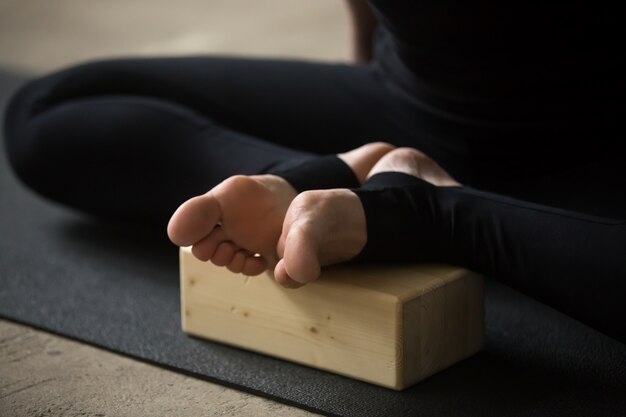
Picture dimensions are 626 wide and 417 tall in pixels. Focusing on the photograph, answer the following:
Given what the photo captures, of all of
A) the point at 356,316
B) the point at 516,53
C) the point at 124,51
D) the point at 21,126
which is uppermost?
the point at 516,53

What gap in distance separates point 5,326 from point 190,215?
1.44 feet

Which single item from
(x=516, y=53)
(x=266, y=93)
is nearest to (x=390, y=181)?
(x=516, y=53)

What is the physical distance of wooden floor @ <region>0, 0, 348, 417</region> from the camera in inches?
49.4

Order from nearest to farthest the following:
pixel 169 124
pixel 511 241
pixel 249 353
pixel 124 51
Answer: pixel 511 241, pixel 249 353, pixel 169 124, pixel 124 51

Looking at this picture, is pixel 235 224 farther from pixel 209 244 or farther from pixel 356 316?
pixel 356 316

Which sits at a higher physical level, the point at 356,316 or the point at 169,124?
the point at 169,124

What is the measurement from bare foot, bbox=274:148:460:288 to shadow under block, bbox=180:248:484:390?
5cm

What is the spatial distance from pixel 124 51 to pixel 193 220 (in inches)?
94.8

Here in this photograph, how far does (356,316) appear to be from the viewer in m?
1.28

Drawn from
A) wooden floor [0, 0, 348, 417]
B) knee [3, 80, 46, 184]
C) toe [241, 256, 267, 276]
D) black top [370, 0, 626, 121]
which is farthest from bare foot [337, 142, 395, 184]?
Result: knee [3, 80, 46, 184]

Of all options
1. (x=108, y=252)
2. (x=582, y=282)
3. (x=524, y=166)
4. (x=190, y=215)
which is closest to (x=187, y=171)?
(x=108, y=252)

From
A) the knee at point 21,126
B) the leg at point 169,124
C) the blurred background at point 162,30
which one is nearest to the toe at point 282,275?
the leg at point 169,124

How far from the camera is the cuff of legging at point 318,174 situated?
1396 mm

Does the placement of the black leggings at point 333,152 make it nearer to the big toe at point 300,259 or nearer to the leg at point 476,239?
the leg at point 476,239
